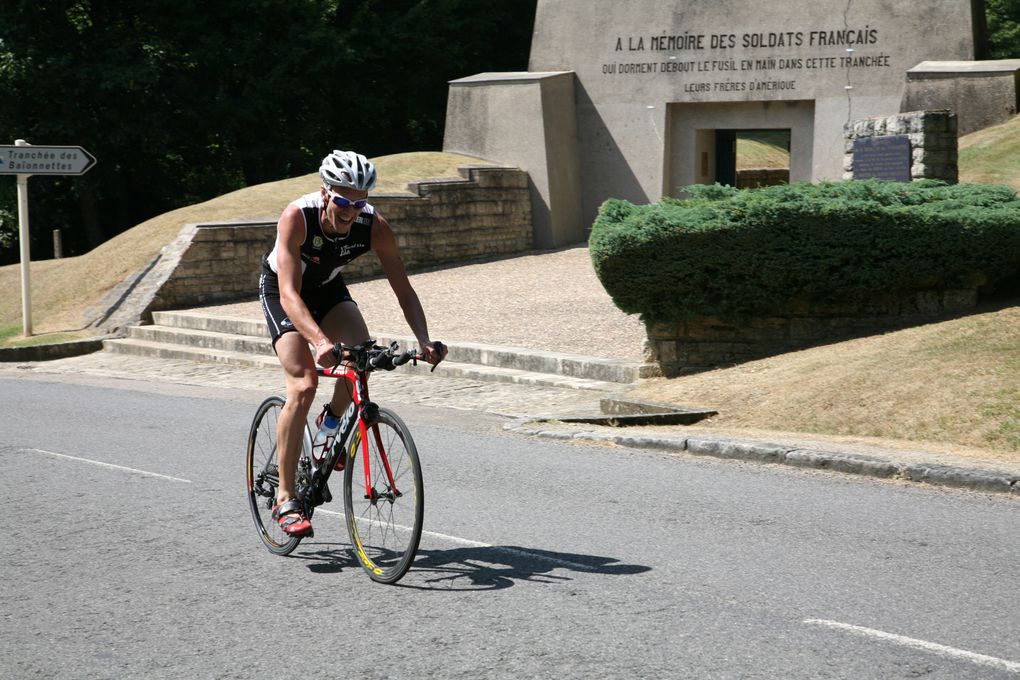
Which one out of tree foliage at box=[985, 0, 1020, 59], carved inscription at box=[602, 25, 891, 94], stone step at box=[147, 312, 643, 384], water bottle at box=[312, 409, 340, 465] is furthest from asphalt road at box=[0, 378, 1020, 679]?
tree foliage at box=[985, 0, 1020, 59]

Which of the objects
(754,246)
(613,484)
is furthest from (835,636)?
(754,246)

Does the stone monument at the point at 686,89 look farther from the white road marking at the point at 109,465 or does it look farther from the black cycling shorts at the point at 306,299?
the black cycling shorts at the point at 306,299

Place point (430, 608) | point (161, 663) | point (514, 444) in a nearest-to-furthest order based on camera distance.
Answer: point (161, 663) < point (430, 608) < point (514, 444)

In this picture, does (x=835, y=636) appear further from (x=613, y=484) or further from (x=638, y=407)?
(x=638, y=407)

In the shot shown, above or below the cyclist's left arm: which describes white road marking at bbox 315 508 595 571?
below

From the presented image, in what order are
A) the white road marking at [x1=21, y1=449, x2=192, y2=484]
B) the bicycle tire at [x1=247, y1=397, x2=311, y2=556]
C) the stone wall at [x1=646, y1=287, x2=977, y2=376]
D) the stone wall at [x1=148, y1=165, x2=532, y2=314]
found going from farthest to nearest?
the stone wall at [x1=148, y1=165, x2=532, y2=314]
the stone wall at [x1=646, y1=287, x2=977, y2=376]
the white road marking at [x1=21, y1=449, x2=192, y2=484]
the bicycle tire at [x1=247, y1=397, x2=311, y2=556]

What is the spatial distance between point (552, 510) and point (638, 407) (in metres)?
3.82

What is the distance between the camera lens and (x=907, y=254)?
1157 cm

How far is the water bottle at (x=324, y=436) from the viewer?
6039 millimetres

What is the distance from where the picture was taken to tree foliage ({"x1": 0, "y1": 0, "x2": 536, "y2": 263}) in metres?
30.7

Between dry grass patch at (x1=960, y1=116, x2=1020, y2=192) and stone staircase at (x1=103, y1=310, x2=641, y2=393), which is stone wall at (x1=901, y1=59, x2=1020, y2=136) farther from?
stone staircase at (x1=103, y1=310, x2=641, y2=393)

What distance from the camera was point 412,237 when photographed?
24188 millimetres

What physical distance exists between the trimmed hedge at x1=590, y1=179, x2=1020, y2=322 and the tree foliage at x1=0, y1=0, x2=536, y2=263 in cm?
2169

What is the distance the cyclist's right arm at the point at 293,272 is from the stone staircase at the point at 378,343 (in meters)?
4.95
